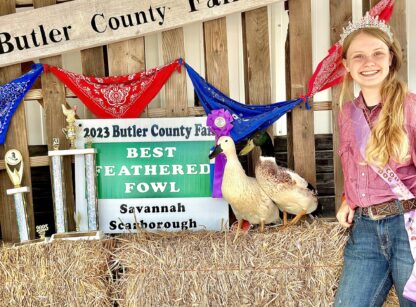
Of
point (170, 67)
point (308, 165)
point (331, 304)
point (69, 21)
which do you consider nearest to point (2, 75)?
point (69, 21)

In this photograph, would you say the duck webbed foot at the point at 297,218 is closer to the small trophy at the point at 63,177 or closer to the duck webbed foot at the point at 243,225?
the duck webbed foot at the point at 243,225

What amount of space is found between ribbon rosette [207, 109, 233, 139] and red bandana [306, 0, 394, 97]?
0.48m

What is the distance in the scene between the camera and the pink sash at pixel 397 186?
1807mm

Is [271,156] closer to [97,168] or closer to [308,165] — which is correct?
[308,165]

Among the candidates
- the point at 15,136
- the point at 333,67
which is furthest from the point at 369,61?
the point at 15,136

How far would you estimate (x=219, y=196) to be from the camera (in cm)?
253

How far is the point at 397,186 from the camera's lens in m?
1.87

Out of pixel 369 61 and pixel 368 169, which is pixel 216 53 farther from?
pixel 368 169

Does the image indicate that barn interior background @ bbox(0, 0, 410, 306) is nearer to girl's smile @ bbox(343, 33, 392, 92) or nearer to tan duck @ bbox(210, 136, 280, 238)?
tan duck @ bbox(210, 136, 280, 238)

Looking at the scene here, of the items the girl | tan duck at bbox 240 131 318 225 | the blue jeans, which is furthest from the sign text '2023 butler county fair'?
the blue jeans

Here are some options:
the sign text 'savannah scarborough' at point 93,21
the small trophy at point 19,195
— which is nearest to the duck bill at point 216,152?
the sign text 'savannah scarborough' at point 93,21

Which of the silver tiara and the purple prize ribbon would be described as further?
the purple prize ribbon

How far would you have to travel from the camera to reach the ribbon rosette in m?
2.47

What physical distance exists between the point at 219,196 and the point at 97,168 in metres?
0.68
